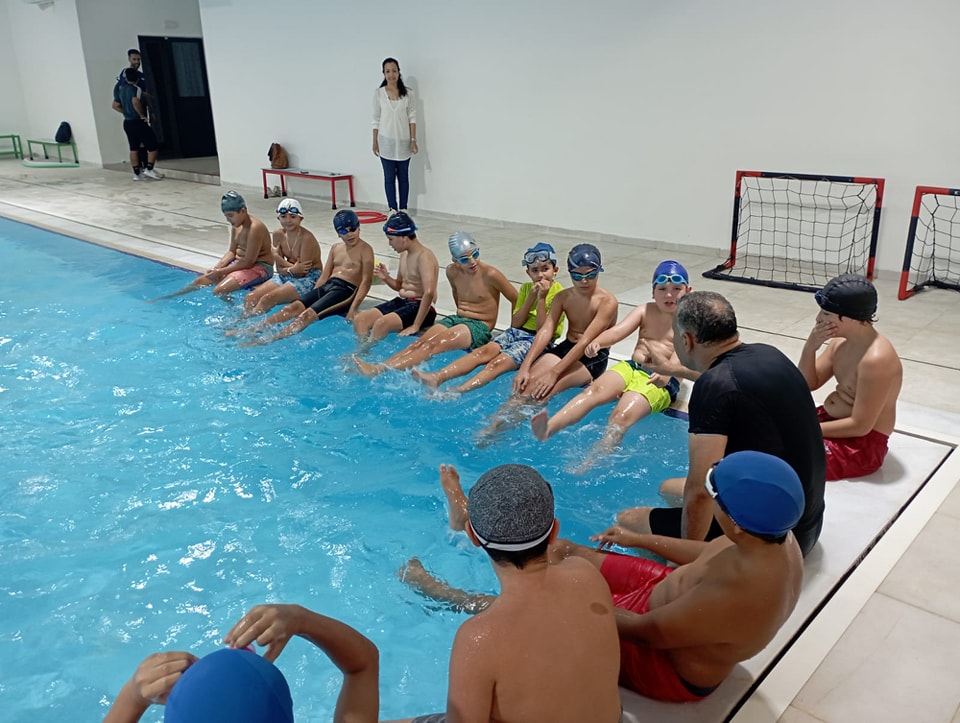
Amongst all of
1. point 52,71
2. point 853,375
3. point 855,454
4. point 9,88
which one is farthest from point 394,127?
point 9,88

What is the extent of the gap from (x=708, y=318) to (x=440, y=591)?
1808 millimetres

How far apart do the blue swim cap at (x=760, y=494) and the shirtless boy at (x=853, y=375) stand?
6.21 ft

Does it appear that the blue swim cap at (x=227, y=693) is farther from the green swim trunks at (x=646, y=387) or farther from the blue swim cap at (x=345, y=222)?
the blue swim cap at (x=345, y=222)

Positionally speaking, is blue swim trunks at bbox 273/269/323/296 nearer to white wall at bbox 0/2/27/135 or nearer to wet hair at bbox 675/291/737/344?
wet hair at bbox 675/291/737/344

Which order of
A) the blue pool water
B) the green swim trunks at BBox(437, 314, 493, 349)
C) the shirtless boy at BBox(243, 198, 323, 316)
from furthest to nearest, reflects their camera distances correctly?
the shirtless boy at BBox(243, 198, 323, 316), the green swim trunks at BBox(437, 314, 493, 349), the blue pool water

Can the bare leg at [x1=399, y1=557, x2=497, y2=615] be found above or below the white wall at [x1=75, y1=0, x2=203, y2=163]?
below

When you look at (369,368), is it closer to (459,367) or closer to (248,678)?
(459,367)

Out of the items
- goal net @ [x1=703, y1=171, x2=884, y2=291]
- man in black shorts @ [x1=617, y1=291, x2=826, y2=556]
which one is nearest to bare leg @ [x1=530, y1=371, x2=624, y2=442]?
man in black shorts @ [x1=617, y1=291, x2=826, y2=556]

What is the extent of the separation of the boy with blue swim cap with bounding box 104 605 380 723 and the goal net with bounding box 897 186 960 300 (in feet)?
24.9

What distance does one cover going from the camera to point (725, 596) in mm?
2207

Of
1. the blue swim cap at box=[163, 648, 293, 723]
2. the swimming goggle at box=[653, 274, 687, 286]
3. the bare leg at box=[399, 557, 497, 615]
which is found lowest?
the bare leg at box=[399, 557, 497, 615]

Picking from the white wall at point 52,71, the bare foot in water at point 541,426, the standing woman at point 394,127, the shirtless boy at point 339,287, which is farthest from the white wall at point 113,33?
the bare foot in water at point 541,426

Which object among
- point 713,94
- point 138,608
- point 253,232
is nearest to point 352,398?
point 138,608

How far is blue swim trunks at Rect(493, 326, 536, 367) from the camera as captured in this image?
19.2 feet
